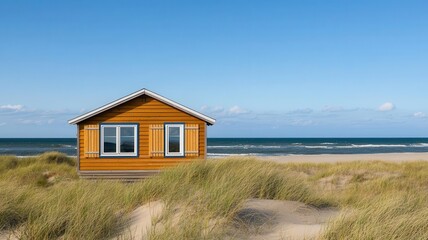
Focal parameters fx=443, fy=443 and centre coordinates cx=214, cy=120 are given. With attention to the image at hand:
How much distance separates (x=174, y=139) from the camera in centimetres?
1752

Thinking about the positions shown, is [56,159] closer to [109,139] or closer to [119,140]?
[109,139]

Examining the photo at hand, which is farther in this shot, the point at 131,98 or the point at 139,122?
the point at 139,122

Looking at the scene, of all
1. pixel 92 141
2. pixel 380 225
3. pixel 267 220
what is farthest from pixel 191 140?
pixel 380 225

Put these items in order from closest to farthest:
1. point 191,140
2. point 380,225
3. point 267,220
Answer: point 380,225 < point 267,220 < point 191,140

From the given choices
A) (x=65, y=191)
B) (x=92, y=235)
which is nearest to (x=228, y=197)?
(x=92, y=235)

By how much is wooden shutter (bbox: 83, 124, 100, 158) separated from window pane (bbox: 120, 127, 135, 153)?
0.92 meters

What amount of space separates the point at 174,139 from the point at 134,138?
1.56 metres

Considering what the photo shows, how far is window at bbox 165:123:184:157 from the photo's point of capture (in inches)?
686

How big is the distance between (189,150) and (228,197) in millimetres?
11276

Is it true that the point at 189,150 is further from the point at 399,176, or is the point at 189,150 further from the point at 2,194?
the point at 2,194

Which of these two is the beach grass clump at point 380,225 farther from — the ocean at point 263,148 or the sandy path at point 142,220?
the ocean at point 263,148

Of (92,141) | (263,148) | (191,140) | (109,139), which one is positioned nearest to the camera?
(92,141)

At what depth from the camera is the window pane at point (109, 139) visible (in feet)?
56.6

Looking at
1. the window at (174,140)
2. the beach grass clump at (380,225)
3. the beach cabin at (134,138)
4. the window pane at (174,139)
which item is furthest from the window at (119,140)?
the beach grass clump at (380,225)
